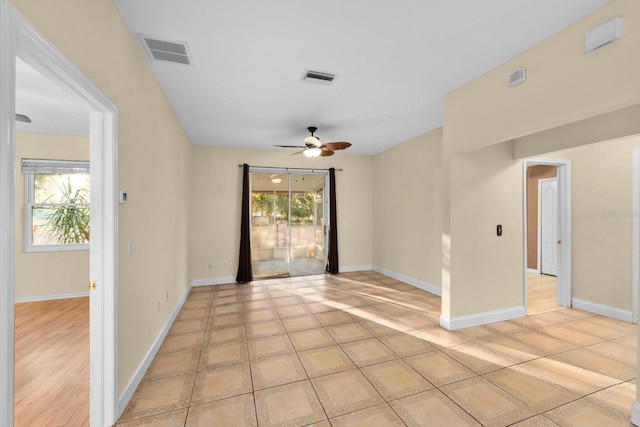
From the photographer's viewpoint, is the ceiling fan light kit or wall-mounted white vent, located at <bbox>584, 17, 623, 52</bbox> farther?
the ceiling fan light kit

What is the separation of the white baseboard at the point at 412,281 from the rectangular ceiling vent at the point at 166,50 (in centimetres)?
481

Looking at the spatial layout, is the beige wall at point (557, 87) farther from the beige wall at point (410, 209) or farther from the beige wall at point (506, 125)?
the beige wall at point (410, 209)

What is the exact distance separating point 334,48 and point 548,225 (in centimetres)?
673

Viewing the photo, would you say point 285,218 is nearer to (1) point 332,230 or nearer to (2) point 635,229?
(1) point 332,230

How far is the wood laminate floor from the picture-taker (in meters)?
2.01

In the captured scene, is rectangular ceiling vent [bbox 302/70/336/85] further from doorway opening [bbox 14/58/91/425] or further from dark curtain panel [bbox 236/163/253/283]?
dark curtain panel [bbox 236/163/253/283]

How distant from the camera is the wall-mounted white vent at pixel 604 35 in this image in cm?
188

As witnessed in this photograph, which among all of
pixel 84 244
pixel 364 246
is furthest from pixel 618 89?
pixel 84 244

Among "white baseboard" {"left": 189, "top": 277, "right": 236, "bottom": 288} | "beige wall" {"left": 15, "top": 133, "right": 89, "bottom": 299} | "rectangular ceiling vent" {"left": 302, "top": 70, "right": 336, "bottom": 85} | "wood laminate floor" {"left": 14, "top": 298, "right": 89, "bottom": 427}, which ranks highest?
"rectangular ceiling vent" {"left": 302, "top": 70, "right": 336, "bottom": 85}

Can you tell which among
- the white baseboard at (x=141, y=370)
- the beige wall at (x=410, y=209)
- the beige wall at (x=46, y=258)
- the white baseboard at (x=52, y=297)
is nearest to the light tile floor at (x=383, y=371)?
the white baseboard at (x=141, y=370)

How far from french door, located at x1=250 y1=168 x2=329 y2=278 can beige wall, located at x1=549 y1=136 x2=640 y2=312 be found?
14.7ft

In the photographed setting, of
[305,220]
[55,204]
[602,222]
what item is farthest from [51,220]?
[602,222]

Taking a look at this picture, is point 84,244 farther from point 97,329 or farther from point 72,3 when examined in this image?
point 72,3

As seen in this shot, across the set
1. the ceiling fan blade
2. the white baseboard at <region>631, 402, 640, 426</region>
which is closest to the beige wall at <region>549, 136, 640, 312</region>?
the white baseboard at <region>631, 402, 640, 426</region>
